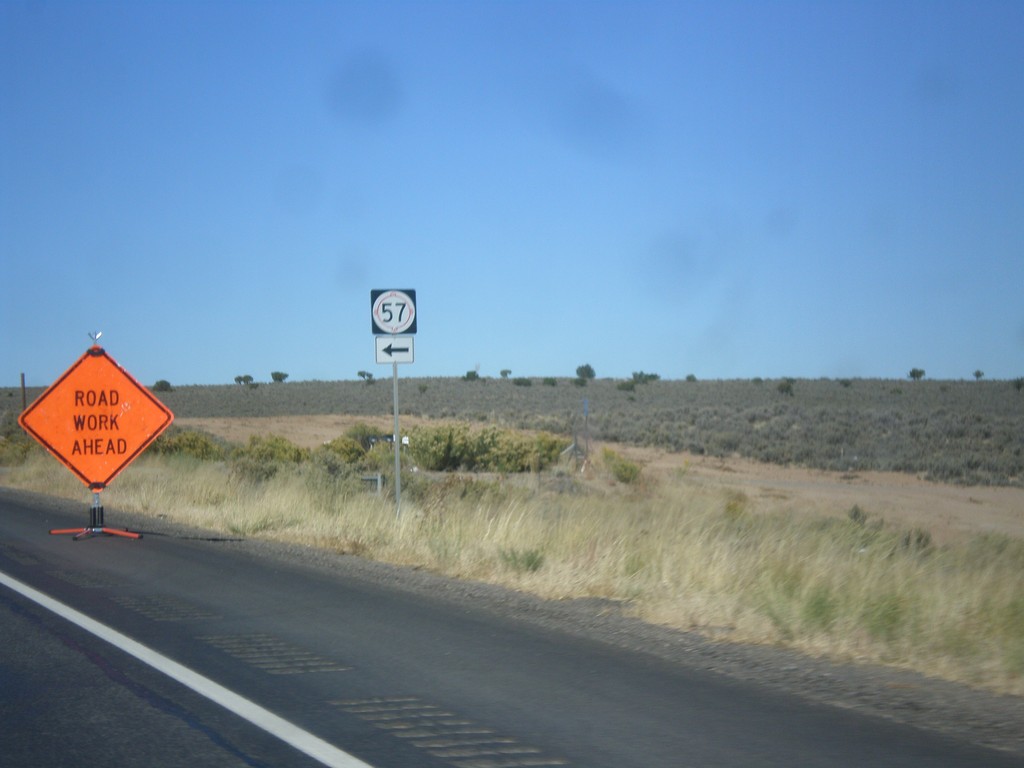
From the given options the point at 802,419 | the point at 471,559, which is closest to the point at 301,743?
the point at 471,559

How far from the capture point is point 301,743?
5887 millimetres

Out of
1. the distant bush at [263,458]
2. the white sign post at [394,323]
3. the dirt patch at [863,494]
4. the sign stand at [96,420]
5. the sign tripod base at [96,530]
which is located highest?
the white sign post at [394,323]

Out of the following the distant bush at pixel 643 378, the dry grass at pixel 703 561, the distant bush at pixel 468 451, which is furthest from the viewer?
the distant bush at pixel 643 378

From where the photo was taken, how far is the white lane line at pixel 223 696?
18.7 feet

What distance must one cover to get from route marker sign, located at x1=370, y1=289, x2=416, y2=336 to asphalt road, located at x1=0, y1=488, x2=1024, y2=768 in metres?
5.25

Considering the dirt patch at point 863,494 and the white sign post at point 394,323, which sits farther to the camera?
the dirt patch at point 863,494

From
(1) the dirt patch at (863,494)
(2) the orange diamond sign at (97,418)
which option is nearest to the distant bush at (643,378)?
(1) the dirt patch at (863,494)

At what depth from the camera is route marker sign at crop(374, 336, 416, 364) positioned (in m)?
15.3

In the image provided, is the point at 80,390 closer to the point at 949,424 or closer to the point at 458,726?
the point at 458,726

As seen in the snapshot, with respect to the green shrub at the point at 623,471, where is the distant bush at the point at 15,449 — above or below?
above

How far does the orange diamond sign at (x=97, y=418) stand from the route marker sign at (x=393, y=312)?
364 centimetres

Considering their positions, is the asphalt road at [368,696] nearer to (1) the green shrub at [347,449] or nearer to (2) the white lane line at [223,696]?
(2) the white lane line at [223,696]

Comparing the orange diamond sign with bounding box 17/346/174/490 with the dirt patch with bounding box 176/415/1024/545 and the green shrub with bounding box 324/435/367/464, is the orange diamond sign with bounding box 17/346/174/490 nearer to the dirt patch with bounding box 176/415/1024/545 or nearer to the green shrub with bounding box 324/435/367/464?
the dirt patch with bounding box 176/415/1024/545

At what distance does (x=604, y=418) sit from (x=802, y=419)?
11506 millimetres
